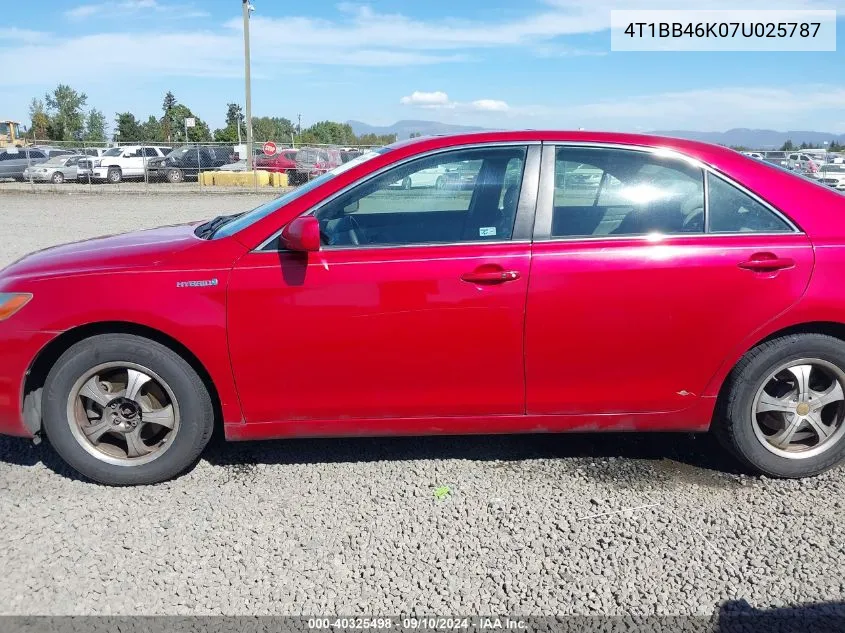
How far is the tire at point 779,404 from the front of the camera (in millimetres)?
3672

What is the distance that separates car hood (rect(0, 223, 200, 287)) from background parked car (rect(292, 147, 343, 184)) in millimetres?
24520

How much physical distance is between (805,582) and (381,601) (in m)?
1.68

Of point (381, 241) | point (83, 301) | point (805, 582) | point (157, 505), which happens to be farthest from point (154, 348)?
point (805, 582)

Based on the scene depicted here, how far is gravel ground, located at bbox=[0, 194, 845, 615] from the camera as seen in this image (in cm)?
289

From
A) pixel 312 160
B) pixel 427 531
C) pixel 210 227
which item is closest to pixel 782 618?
pixel 427 531

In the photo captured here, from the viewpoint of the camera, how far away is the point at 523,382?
3652 millimetres

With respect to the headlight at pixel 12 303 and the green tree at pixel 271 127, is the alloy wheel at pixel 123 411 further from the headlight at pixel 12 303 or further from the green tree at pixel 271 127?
the green tree at pixel 271 127

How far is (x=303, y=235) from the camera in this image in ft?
11.3

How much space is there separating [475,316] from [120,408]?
177 cm

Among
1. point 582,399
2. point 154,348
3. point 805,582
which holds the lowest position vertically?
point 805,582

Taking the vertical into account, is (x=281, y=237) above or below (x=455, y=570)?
above

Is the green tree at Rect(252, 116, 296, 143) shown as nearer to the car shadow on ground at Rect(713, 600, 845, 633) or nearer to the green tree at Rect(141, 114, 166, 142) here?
the green tree at Rect(141, 114, 166, 142)

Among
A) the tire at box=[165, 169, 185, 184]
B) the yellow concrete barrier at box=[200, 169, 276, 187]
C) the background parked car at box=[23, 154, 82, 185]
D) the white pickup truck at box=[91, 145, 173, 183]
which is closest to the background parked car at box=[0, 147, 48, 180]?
the background parked car at box=[23, 154, 82, 185]

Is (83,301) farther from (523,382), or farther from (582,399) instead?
(582,399)
